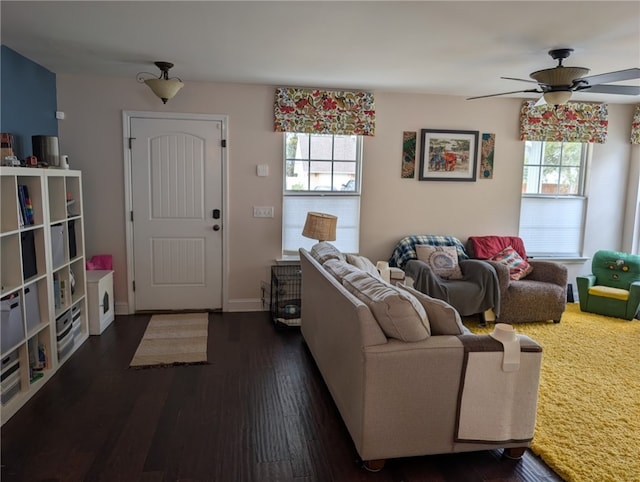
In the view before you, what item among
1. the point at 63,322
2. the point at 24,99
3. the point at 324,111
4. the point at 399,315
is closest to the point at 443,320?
the point at 399,315

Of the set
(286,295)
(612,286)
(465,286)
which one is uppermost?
(465,286)

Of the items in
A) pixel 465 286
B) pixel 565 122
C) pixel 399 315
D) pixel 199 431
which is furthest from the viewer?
pixel 565 122

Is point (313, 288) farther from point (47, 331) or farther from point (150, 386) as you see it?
point (47, 331)

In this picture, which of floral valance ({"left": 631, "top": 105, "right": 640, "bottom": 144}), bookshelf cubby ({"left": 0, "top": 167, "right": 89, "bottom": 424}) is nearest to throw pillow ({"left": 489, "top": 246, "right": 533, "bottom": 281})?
floral valance ({"left": 631, "top": 105, "right": 640, "bottom": 144})

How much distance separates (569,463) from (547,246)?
371cm

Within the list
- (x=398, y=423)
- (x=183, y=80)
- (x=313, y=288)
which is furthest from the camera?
(x=183, y=80)

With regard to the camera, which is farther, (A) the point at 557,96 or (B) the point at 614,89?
(B) the point at 614,89

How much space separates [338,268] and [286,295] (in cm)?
184

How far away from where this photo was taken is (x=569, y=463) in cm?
232

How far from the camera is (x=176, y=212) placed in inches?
184

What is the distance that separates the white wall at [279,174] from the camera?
4457 mm

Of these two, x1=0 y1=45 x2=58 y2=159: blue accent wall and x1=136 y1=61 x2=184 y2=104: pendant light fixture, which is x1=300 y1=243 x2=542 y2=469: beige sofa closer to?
x1=136 y1=61 x2=184 y2=104: pendant light fixture

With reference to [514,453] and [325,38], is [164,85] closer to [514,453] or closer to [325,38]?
[325,38]

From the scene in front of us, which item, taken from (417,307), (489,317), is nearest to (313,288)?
(417,307)
